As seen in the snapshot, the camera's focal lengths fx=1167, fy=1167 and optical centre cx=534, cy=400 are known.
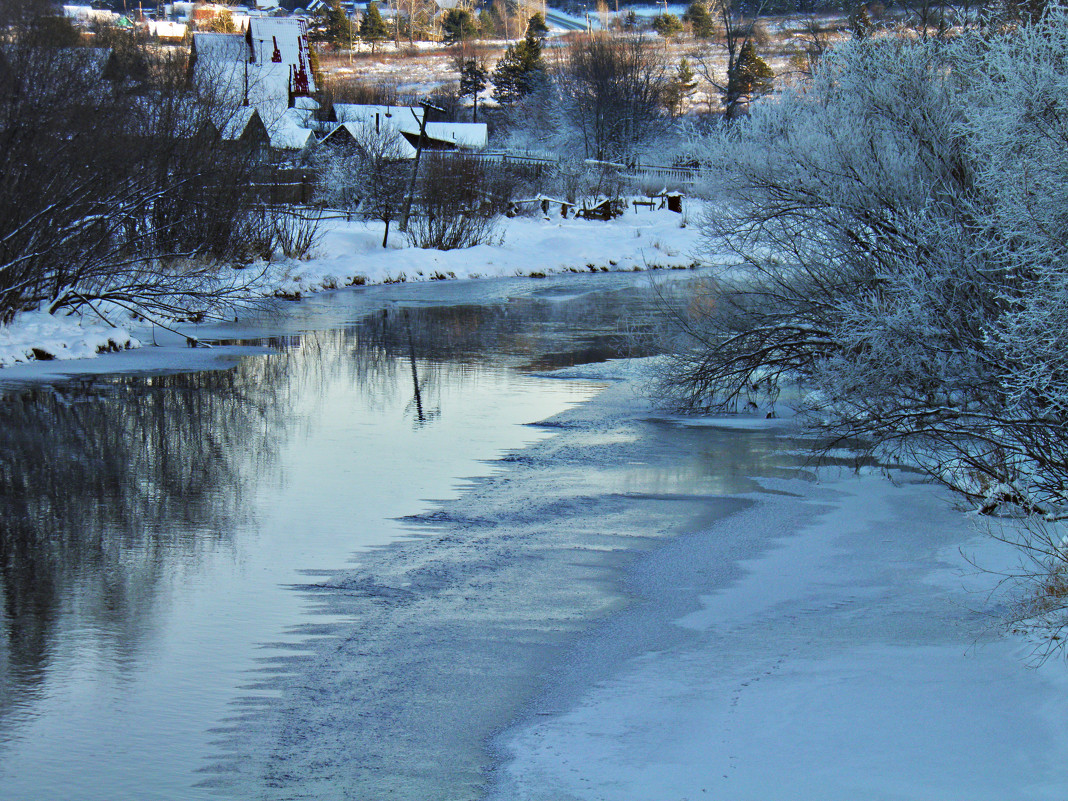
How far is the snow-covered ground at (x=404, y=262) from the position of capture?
16625mm

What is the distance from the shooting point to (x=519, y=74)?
299 ft

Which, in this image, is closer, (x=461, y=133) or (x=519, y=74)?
(x=461, y=133)

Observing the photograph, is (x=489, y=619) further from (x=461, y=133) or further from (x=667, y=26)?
(x=667, y=26)

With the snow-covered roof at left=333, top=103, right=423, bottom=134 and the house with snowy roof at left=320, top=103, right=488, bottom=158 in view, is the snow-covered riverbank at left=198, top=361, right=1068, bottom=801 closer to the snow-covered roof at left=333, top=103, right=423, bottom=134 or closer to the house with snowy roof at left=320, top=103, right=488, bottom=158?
the house with snowy roof at left=320, top=103, right=488, bottom=158

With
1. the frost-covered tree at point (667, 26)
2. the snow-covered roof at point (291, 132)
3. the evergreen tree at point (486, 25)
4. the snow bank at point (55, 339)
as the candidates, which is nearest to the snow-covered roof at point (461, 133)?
the snow-covered roof at point (291, 132)

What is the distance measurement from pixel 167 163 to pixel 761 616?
1722 centimetres

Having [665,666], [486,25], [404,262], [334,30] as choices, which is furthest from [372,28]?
[665,666]

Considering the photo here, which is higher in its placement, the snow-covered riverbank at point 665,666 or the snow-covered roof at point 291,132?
the snow-covered roof at point 291,132

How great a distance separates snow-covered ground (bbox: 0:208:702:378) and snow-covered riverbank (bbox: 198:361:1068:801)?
996cm

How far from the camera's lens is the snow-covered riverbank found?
4.56m

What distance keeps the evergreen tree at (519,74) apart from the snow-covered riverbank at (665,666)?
273 feet

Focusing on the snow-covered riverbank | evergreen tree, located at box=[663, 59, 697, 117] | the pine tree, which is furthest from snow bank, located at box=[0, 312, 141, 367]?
the pine tree

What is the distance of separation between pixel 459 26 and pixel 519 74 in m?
63.4

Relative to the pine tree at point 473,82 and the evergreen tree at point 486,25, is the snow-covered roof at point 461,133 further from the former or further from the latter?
the evergreen tree at point 486,25
